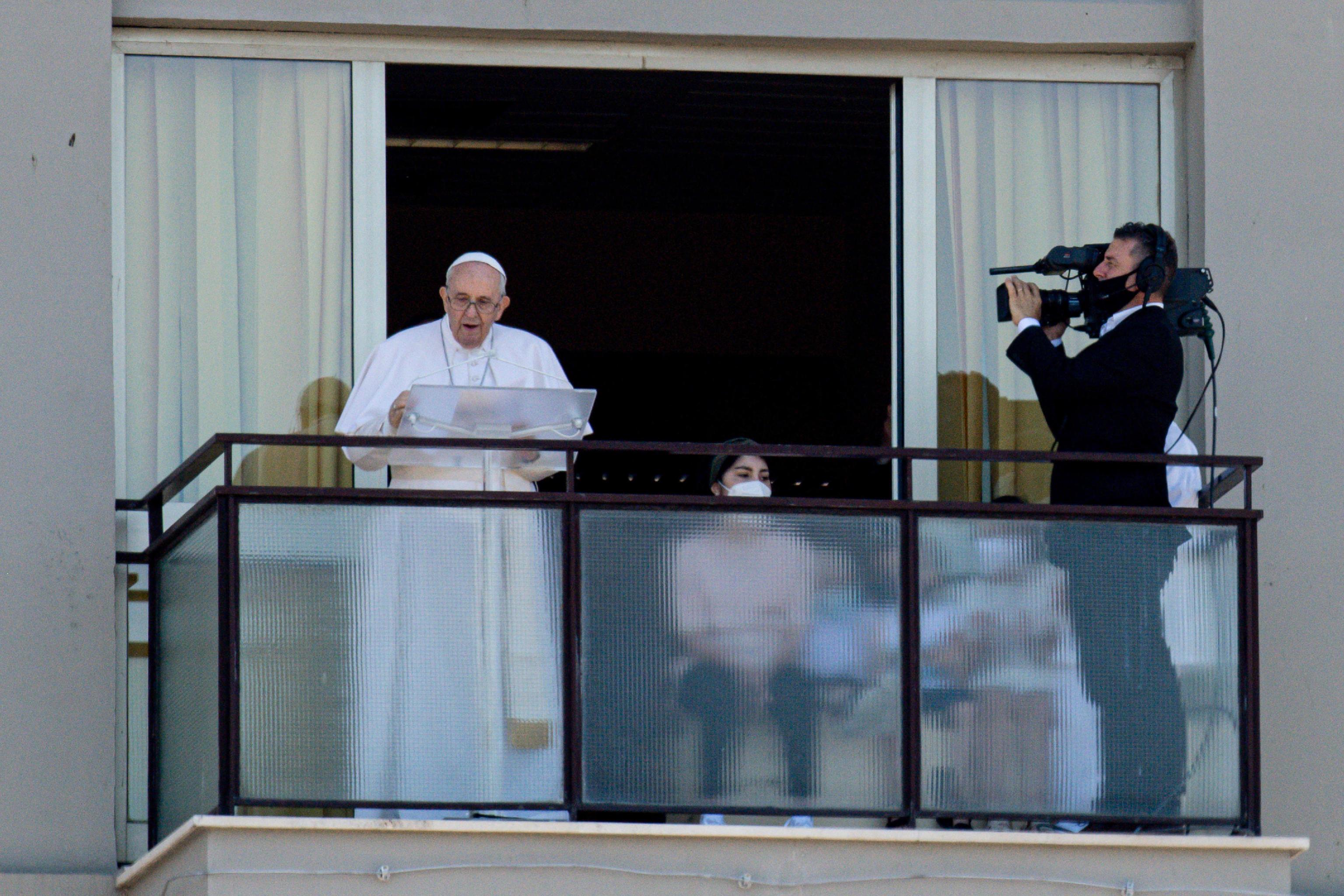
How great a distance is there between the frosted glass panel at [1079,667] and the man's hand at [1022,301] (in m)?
0.69

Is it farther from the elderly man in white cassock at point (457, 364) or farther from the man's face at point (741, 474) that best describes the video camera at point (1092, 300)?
the elderly man in white cassock at point (457, 364)

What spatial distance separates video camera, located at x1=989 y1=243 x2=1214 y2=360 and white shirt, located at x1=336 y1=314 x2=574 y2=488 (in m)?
1.51

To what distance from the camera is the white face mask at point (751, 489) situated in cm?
789

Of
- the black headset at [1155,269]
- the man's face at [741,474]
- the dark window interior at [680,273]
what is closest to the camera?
the black headset at [1155,269]

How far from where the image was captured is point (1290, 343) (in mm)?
8648

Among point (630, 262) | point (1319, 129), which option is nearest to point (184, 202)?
point (1319, 129)

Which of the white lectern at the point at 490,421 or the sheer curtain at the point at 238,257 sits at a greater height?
the sheer curtain at the point at 238,257

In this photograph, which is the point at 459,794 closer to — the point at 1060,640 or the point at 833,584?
the point at 833,584

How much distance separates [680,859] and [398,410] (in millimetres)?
1560

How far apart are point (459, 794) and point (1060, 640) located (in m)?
1.83

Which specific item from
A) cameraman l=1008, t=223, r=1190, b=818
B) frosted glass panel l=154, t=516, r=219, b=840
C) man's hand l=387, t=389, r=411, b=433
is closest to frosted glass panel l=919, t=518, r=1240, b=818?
cameraman l=1008, t=223, r=1190, b=818

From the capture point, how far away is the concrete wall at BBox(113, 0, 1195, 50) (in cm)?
856

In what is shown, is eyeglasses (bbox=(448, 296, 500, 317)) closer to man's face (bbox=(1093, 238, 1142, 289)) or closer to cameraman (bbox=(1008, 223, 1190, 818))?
cameraman (bbox=(1008, 223, 1190, 818))

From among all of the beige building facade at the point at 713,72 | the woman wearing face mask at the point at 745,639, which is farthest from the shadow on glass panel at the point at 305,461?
the woman wearing face mask at the point at 745,639
